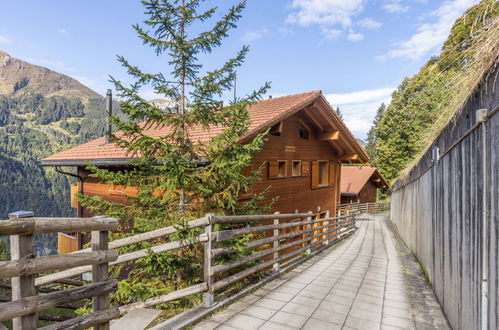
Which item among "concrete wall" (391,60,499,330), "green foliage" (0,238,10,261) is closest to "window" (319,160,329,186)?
"concrete wall" (391,60,499,330)

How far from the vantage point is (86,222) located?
2330mm

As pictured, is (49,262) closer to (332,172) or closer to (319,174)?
(319,174)

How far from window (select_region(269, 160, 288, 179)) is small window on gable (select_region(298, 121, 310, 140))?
1.83 meters

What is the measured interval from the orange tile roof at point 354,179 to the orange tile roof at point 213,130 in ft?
67.3

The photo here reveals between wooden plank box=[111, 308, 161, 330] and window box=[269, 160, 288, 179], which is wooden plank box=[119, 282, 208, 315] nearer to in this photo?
wooden plank box=[111, 308, 161, 330]

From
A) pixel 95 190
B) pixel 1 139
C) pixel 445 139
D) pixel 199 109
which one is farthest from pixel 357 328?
pixel 1 139

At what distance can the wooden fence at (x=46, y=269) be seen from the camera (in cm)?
178

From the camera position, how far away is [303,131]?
1232cm

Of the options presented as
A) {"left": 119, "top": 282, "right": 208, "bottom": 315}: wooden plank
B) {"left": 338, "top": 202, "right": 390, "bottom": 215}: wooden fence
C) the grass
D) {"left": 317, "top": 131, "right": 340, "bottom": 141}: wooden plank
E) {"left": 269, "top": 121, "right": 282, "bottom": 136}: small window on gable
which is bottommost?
{"left": 338, "top": 202, "right": 390, "bottom": 215}: wooden fence

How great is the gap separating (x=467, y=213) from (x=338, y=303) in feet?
7.50

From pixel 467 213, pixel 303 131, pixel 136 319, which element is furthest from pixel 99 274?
pixel 303 131

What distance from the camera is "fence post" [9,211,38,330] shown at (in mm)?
1815

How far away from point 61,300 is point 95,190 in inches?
395

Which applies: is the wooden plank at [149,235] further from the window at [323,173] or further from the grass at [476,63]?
the window at [323,173]
